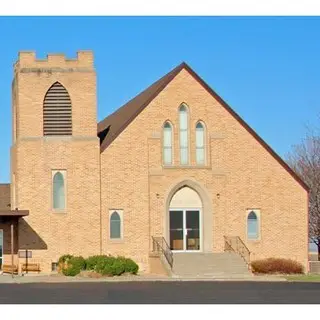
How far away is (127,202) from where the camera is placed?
152ft

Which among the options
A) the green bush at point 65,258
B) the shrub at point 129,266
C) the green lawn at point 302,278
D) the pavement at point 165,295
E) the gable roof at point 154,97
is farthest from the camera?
the gable roof at point 154,97

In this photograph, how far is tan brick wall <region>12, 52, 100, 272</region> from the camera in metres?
45.4

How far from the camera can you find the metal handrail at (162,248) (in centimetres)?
4406

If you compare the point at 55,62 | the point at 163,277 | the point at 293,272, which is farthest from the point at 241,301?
the point at 55,62

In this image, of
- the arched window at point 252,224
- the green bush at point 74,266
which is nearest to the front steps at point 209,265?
the arched window at point 252,224

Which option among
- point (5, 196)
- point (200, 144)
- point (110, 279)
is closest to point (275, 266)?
point (200, 144)

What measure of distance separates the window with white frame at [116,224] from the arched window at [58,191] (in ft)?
8.41

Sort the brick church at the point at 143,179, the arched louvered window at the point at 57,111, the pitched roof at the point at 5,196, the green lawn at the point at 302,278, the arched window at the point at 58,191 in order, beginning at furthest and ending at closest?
the pitched roof at the point at 5,196 → the arched louvered window at the point at 57,111 → the arched window at the point at 58,191 → the brick church at the point at 143,179 → the green lawn at the point at 302,278

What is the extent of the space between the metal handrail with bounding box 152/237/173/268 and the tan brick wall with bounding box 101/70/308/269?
17.5 inches

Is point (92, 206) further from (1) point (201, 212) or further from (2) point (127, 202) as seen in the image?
(1) point (201, 212)

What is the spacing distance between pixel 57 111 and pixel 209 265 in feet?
36.0

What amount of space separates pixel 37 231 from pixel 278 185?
1285cm

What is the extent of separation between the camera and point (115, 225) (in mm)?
46312

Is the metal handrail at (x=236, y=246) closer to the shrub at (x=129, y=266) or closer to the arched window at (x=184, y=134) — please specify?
the arched window at (x=184, y=134)
